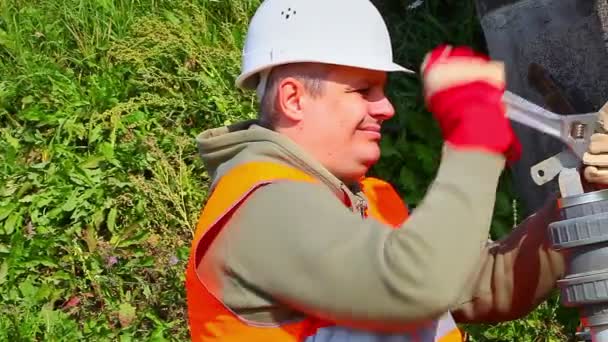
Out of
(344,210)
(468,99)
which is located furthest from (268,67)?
(468,99)

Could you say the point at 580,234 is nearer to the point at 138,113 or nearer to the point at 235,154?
the point at 235,154

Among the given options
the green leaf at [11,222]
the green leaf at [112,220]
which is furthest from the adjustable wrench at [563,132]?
the green leaf at [11,222]

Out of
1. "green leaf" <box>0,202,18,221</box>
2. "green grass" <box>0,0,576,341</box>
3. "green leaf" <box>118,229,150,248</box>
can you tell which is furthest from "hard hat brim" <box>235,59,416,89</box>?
"green leaf" <box>0,202,18,221</box>

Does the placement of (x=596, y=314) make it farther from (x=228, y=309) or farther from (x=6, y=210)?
(x=6, y=210)

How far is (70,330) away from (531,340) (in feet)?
5.84

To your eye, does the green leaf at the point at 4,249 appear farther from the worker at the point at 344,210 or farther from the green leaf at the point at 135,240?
the worker at the point at 344,210

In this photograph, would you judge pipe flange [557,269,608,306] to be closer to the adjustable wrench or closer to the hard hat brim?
the adjustable wrench

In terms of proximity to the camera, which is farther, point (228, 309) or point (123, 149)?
point (123, 149)

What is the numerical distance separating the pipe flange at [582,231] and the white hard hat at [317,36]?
0.59m

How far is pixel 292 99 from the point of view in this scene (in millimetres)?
2430

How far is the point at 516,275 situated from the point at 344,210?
64 centimetres

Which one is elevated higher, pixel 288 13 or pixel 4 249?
pixel 288 13

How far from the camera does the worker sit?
2025 mm

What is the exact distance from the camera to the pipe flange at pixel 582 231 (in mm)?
2047
